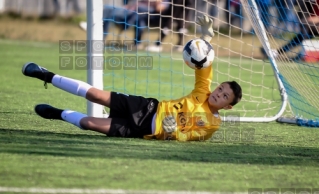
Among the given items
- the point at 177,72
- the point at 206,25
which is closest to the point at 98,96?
the point at 206,25

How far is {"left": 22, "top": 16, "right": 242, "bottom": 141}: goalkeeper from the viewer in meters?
5.01

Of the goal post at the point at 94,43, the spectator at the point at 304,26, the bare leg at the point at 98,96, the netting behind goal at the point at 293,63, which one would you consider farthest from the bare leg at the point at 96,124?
the spectator at the point at 304,26

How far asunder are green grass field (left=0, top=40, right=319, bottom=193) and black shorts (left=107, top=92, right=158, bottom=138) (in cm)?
9

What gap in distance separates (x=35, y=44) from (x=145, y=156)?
11.5 m

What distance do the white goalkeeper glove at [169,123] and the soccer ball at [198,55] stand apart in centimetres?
51

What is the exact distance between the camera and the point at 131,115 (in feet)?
16.5

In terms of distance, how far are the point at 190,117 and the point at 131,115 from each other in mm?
466

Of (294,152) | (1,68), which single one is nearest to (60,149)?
(294,152)

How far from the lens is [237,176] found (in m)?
4.03

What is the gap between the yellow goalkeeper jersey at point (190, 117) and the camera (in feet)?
16.4

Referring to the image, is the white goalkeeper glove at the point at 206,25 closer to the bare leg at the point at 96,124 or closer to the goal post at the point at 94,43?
the goal post at the point at 94,43

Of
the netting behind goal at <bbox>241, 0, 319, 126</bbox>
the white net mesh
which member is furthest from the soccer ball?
the netting behind goal at <bbox>241, 0, 319, 126</bbox>

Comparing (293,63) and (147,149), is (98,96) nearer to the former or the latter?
(147,149)

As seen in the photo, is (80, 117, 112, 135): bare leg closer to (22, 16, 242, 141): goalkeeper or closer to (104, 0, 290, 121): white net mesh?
(22, 16, 242, 141): goalkeeper
